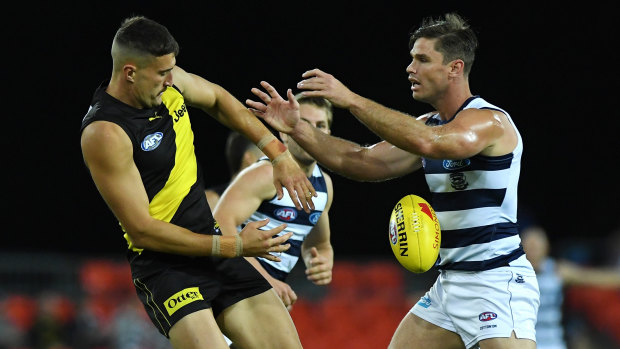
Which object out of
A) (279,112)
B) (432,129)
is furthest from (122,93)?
(432,129)

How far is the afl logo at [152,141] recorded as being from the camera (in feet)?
13.8

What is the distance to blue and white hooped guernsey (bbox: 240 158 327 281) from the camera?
549 centimetres

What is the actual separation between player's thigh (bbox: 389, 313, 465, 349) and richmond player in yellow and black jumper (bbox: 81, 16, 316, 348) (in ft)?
2.36

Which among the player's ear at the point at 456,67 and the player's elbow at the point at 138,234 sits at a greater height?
the player's ear at the point at 456,67

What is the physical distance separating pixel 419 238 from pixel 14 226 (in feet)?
44.2

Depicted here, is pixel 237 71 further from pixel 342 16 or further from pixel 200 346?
pixel 200 346

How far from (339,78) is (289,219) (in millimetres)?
12430

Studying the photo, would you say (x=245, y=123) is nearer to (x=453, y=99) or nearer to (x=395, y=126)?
(x=395, y=126)

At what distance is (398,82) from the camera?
17578 mm

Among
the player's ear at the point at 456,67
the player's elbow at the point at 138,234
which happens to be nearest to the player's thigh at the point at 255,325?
the player's elbow at the point at 138,234

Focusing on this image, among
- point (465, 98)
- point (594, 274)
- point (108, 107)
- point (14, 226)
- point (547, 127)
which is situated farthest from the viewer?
point (547, 127)

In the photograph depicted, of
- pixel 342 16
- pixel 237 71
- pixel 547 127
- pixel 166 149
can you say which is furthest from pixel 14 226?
pixel 166 149

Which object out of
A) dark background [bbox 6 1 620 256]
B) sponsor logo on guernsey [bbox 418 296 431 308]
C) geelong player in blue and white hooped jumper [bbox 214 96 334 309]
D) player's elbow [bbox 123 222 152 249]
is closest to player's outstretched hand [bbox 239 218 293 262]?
player's elbow [bbox 123 222 152 249]

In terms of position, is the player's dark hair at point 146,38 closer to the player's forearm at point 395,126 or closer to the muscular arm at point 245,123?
the muscular arm at point 245,123
